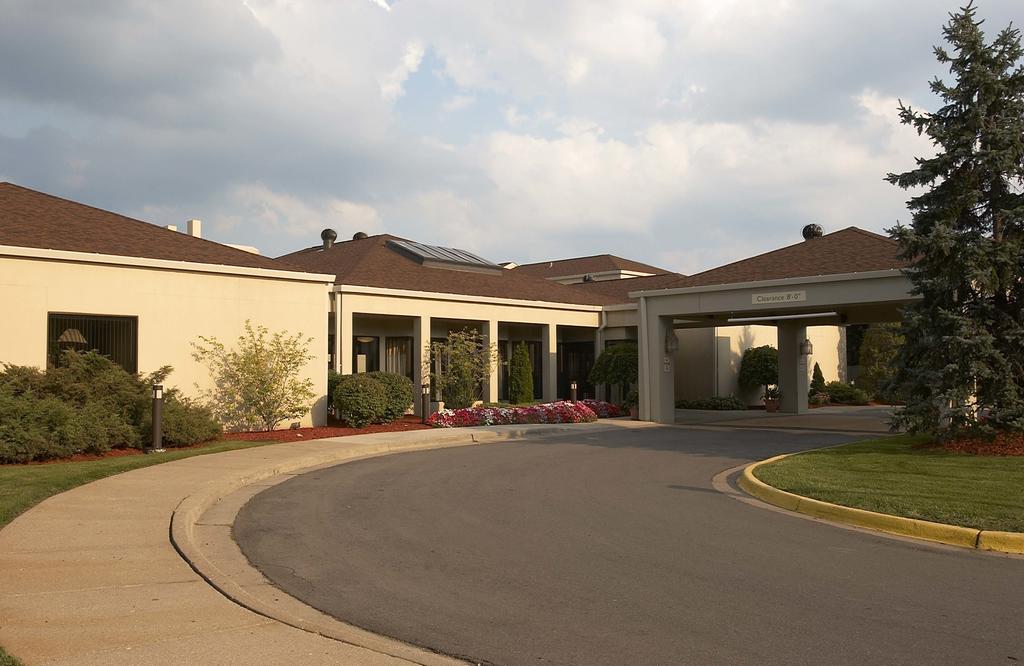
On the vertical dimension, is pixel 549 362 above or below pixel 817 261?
below

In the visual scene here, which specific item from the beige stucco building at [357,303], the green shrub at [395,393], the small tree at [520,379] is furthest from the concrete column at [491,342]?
the green shrub at [395,393]

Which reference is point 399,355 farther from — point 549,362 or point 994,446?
point 994,446

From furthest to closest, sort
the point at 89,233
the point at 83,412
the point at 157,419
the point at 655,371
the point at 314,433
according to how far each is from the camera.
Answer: the point at 655,371 < the point at 314,433 < the point at 89,233 < the point at 157,419 < the point at 83,412

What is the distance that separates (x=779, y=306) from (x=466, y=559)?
17924mm

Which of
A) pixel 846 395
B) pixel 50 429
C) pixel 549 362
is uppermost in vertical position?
pixel 549 362

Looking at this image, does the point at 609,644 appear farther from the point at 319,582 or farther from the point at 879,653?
the point at 319,582

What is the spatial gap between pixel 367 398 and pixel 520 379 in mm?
9785

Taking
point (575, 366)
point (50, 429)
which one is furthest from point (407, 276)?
point (50, 429)

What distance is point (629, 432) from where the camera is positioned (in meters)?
23.2

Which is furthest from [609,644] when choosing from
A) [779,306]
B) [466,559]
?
[779,306]

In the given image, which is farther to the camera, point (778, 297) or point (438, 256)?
point (438, 256)

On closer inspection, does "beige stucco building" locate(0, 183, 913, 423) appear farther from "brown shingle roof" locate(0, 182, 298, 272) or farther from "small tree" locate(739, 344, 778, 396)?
"small tree" locate(739, 344, 778, 396)

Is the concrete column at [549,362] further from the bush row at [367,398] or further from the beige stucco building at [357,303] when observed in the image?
the bush row at [367,398]

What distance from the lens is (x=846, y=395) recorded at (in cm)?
4134
